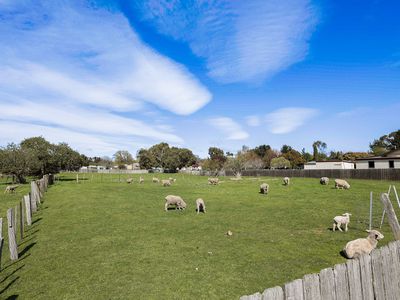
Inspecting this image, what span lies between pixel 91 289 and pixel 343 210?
1882cm

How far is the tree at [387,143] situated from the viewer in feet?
336

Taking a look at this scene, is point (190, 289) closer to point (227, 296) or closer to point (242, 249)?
Answer: point (227, 296)

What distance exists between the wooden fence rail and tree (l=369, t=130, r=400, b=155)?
111 meters

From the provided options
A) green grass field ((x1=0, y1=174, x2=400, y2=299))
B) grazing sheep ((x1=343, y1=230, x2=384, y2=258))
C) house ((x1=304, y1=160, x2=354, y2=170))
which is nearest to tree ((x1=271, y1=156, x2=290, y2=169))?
house ((x1=304, y1=160, x2=354, y2=170))

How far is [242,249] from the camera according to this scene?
1197 centimetres

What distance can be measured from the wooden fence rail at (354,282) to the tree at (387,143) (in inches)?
4369

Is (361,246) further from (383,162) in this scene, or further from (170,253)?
(383,162)

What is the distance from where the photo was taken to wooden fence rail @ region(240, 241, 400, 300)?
384 cm

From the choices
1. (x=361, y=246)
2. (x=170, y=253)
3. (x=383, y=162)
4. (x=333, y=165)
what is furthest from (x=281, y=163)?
(x=170, y=253)

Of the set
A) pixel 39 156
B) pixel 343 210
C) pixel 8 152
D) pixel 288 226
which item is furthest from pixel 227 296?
pixel 39 156

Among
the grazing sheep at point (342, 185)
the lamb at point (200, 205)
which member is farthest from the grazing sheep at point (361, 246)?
the grazing sheep at point (342, 185)

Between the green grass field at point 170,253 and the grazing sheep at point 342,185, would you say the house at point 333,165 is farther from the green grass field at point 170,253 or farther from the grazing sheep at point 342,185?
the green grass field at point 170,253

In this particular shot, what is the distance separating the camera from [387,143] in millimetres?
114312

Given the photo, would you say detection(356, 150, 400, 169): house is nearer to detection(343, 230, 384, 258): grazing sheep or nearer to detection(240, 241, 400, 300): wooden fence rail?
detection(343, 230, 384, 258): grazing sheep
